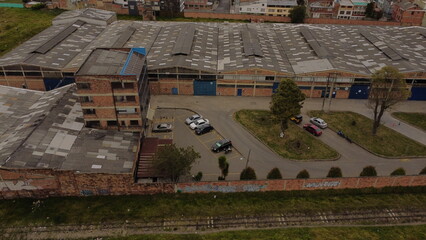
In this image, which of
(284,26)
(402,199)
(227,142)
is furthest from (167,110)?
(284,26)

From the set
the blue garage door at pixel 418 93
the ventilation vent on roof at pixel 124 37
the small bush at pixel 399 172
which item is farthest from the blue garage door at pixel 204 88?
the blue garage door at pixel 418 93

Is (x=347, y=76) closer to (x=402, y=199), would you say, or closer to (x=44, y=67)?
(x=402, y=199)

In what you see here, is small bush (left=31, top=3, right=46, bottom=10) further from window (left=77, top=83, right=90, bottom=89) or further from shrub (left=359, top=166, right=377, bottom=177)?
shrub (left=359, top=166, right=377, bottom=177)

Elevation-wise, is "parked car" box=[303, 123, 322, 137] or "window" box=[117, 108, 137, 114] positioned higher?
"window" box=[117, 108, 137, 114]

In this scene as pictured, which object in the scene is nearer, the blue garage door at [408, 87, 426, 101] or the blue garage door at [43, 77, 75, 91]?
the blue garage door at [408, 87, 426, 101]

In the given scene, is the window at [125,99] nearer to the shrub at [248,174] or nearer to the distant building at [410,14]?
the shrub at [248,174]

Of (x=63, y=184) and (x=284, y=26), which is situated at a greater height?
(x=284, y=26)

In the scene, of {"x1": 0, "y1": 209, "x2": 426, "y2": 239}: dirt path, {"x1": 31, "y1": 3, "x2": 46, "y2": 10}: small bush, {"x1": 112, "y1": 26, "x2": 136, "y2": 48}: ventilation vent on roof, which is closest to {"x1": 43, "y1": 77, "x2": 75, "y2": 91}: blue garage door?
{"x1": 112, "y1": 26, "x2": 136, "y2": 48}: ventilation vent on roof
